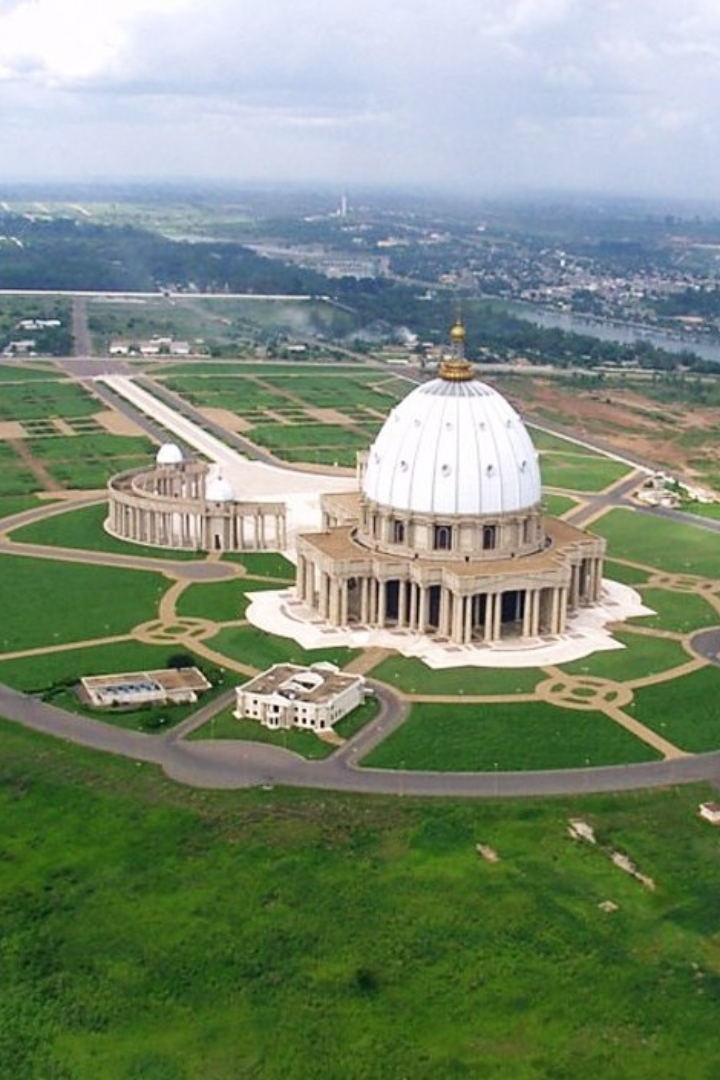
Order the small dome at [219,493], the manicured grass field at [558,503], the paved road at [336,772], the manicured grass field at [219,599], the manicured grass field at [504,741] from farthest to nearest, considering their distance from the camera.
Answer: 1. the manicured grass field at [558,503]
2. the small dome at [219,493]
3. the manicured grass field at [219,599]
4. the manicured grass field at [504,741]
5. the paved road at [336,772]

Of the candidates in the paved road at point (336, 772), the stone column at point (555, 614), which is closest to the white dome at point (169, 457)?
the stone column at point (555, 614)

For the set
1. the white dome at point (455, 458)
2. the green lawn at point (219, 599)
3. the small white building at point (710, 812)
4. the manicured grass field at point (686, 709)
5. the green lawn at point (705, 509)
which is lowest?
the green lawn at point (705, 509)

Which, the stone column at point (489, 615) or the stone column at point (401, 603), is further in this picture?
the stone column at point (401, 603)

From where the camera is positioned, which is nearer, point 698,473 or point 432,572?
point 432,572

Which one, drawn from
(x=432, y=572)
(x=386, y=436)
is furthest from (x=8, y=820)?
(x=386, y=436)

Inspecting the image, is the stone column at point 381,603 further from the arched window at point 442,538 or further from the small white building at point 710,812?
the small white building at point 710,812

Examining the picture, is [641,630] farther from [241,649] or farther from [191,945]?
[191,945]
